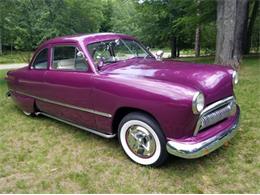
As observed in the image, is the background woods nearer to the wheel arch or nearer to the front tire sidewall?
the wheel arch

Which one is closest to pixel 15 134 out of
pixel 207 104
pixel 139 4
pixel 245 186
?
pixel 207 104

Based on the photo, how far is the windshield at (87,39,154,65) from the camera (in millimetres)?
4139

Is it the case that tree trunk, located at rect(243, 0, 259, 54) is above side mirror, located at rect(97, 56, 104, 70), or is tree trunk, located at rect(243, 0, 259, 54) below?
above

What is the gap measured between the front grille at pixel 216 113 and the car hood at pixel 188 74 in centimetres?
8

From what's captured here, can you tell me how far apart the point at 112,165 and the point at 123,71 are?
1.28 m

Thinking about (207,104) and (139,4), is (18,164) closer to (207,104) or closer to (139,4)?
(207,104)

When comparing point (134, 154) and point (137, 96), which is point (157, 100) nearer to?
point (137, 96)

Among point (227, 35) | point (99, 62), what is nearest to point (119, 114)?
point (99, 62)

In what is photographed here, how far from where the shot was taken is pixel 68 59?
451 cm

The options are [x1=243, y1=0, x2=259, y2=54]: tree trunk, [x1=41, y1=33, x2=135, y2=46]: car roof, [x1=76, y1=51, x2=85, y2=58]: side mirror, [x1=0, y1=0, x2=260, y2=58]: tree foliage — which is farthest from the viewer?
[x1=243, y1=0, x2=259, y2=54]: tree trunk

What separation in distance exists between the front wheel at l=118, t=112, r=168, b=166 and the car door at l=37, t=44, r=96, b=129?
635mm

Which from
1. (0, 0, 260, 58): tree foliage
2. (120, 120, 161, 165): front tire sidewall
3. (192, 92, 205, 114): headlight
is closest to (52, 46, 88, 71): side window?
(120, 120, 161, 165): front tire sidewall

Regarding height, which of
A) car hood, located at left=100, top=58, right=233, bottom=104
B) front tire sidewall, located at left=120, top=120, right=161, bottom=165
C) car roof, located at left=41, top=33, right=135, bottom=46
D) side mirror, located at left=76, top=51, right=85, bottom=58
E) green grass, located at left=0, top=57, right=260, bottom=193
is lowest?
green grass, located at left=0, top=57, right=260, bottom=193

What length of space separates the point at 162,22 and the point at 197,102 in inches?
694
